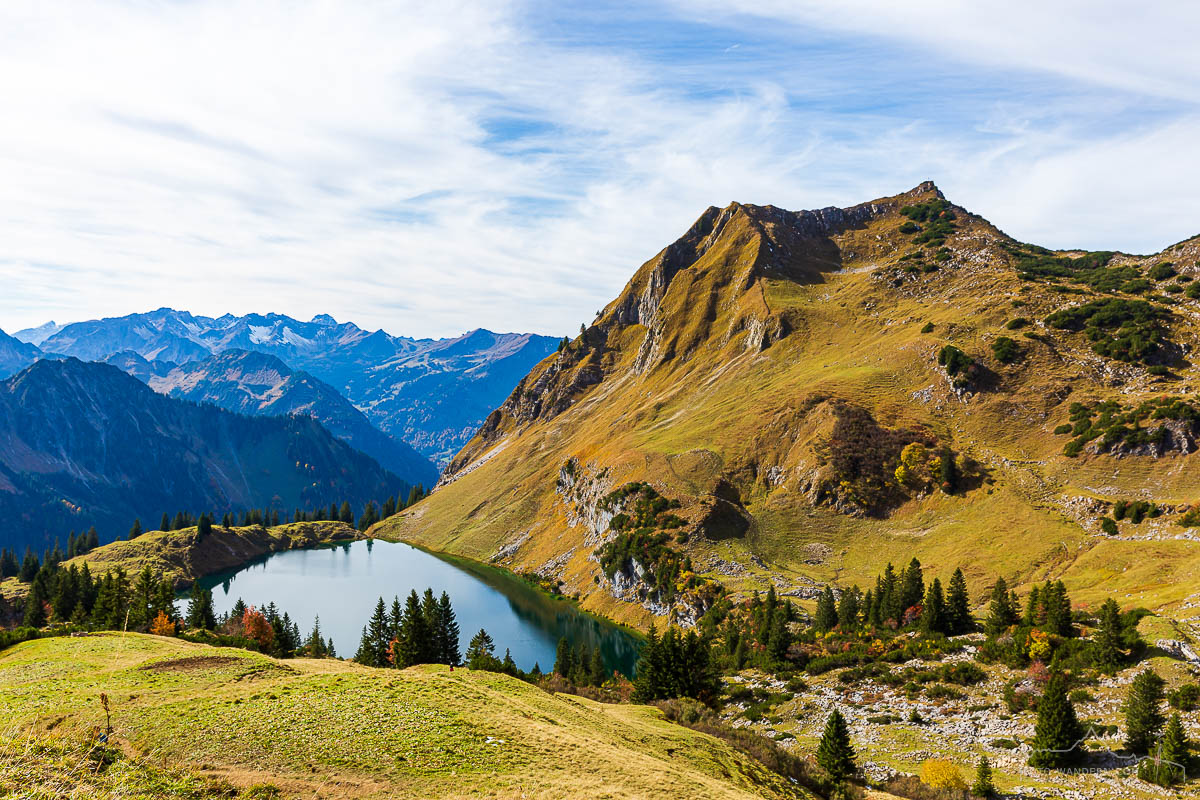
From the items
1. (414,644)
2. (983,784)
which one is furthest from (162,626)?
(983,784)

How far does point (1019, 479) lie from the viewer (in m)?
104

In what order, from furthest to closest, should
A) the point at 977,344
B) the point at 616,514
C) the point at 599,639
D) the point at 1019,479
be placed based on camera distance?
1. the point at 616,514
2. the point at 977,344
3. the point at 599,639
4. the point at 1019,479

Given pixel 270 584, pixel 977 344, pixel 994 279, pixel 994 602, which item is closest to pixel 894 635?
pixel 994 602

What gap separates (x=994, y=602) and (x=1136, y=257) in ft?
580

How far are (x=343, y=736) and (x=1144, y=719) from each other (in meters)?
55.0

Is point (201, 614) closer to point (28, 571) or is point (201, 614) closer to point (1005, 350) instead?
point (28, 571)

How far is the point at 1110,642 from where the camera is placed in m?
54.1

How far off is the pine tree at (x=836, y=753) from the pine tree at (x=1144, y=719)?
2012 cm

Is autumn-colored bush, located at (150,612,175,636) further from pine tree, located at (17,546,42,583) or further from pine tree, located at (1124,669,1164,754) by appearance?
pine tree, located at (17,546,42,583)

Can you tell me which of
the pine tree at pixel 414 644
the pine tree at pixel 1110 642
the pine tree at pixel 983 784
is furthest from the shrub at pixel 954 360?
the pine tree at pixel 414 644

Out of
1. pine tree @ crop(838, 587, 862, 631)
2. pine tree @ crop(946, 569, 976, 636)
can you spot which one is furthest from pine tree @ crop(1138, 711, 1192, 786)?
pine tree @ crop(838, 587, 862, 631)

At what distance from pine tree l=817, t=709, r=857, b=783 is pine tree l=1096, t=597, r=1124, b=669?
28.0 m

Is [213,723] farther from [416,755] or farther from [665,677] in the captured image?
[665,677]

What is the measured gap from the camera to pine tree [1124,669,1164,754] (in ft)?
143
